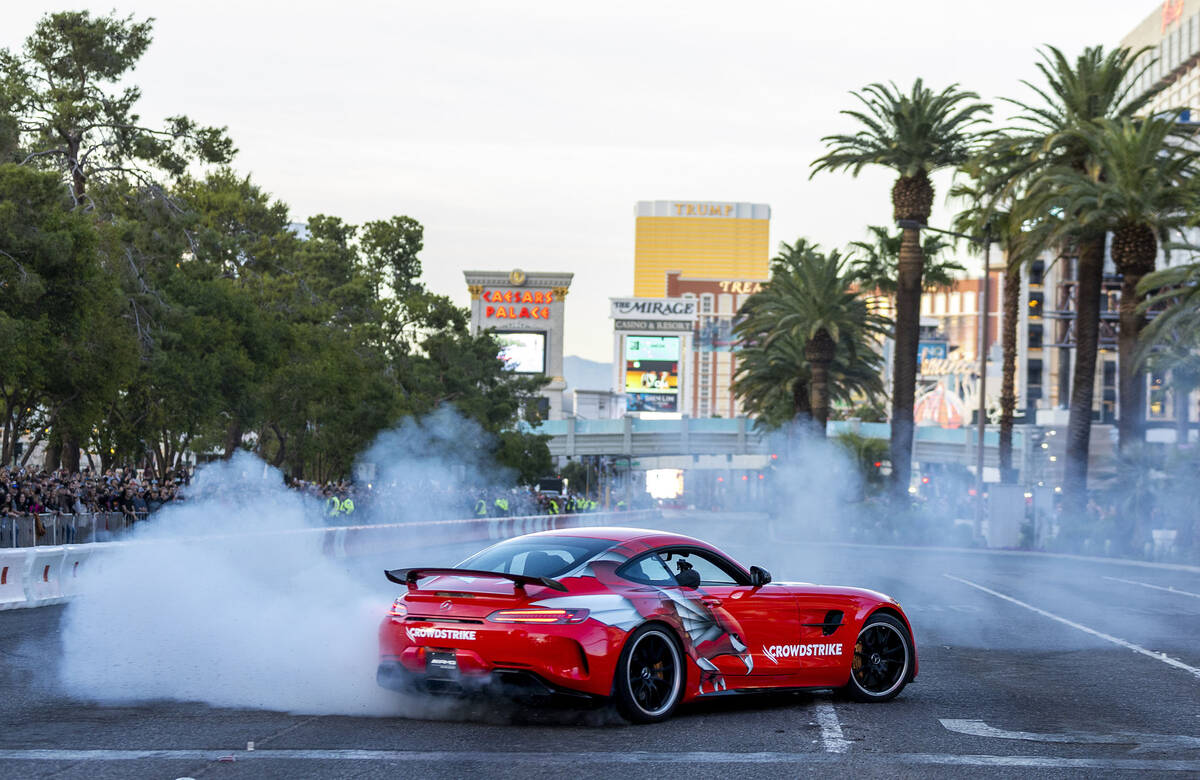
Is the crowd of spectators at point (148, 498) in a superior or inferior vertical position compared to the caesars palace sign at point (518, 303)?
inferior

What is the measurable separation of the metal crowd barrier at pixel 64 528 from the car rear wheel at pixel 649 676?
16195 millimetres

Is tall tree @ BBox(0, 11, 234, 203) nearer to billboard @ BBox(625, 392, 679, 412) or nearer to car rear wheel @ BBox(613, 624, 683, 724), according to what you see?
car rear wheel @ BBox(613, 624, 683, 724)

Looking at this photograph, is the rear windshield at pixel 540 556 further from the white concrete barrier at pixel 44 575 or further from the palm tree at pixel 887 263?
the palm tree at pixel 887 263

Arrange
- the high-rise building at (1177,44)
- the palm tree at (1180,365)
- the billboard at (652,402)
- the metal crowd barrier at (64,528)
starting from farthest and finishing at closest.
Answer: the billboard at (652,402) < the high-rise building at (1177,44) < the palm tree at (1180,365) < the metal crowd barrier at (64,528)

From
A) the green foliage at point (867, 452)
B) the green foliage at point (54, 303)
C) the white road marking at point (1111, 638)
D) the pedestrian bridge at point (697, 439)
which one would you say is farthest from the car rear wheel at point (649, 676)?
the pedestrian bridge at point (697, 439)

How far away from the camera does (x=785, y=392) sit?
68.2 m

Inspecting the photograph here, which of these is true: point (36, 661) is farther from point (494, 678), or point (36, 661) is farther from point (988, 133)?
point (988, 133)

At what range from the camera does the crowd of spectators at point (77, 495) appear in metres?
25.6

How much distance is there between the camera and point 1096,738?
896cm

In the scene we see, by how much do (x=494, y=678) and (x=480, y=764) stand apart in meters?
1.03

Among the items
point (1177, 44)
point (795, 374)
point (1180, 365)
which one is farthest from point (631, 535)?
point (1177, 44)

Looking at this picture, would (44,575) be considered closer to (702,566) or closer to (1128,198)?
(702,566)

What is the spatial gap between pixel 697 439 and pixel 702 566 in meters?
91.3

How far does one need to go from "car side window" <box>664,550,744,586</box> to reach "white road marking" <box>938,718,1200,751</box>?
1641mm
